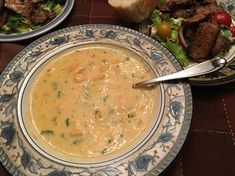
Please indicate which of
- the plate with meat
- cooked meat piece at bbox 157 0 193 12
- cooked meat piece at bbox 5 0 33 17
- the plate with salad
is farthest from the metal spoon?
cooked meat piece at bbox 5 0 33 17

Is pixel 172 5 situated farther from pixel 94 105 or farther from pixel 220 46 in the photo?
pixel 94 105

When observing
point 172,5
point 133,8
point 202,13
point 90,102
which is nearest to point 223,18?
point 202,13

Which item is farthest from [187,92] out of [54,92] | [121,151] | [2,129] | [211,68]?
[2,129]

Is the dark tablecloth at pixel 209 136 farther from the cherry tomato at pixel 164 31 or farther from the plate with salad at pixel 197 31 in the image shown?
the cherry tomato at pixel 164 31

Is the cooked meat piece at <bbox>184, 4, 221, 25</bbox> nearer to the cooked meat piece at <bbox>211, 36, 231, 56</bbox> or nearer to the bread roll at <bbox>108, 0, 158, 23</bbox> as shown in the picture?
the cooked meat piece at <bbox>211, 36, 231, 56</bbox>

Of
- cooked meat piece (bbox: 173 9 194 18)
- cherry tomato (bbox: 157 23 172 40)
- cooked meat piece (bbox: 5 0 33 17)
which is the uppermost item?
cooked meat piece (bbox: 173 9 194 18)

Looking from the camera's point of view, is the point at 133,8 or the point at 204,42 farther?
the point at 133,8

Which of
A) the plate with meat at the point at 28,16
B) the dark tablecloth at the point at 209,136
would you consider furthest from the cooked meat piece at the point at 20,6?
the dark tablecloth at the point at 209,136
